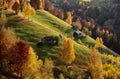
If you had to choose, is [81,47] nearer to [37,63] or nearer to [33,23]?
[33,23]

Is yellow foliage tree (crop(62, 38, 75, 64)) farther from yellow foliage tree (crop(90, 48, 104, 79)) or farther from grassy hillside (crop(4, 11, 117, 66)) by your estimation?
yellow foliage tree (crop(90, 48, 104, 79))

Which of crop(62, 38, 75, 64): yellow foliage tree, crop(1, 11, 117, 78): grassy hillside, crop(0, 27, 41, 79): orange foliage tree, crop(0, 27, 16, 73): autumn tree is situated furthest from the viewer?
crop(1, 11, 117, 78): grassy hillside

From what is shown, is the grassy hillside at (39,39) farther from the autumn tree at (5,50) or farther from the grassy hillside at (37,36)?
the autumn tree at (5,50)

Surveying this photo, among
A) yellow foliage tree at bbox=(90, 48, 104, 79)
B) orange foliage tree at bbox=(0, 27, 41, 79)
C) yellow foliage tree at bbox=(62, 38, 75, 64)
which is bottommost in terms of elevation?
yellow foliage tree at bbox=(90, 48, 104, 79)

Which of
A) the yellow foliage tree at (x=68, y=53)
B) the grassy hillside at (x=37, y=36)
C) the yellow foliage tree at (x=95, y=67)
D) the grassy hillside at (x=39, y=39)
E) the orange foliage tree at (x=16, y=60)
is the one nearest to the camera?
the orange foliage tree at (x=16, y=60)

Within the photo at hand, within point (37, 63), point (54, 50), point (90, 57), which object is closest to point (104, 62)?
point (90, 57)

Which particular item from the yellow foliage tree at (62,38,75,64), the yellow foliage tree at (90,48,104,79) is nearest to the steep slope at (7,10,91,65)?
the yellow foliage tree at (62,38,75,64)

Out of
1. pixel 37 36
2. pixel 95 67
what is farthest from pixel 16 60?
pixel 37 36

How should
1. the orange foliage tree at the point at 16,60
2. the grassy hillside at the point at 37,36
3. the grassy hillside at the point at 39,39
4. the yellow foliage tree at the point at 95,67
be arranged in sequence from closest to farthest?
the orange foliage tree at the point at 16,60
the yellow foliage tree at the point at 95,67
the grassy hillside at the point at 39,39
the grassy hillside at the point at 37,36

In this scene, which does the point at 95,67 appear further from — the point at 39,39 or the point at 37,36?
the point at 37,36

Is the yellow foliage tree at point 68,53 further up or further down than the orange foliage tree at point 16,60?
further down

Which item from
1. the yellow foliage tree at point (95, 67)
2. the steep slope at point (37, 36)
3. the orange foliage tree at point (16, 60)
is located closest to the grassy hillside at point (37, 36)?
the steep slope at point (37, 36)
